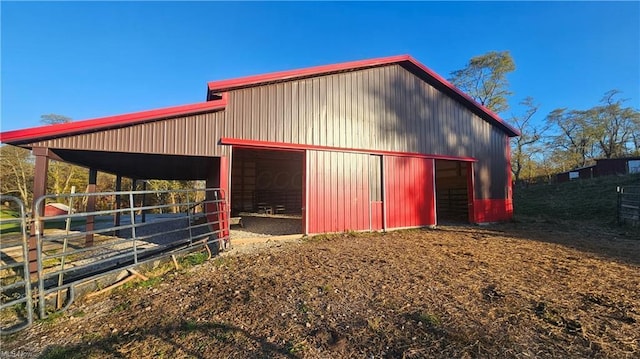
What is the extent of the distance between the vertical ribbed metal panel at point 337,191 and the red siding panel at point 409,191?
3.09 ft

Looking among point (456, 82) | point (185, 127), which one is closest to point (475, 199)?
point (185, 127)

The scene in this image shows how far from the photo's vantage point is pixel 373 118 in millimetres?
9602

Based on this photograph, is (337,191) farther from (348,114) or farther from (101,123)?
(101,123)

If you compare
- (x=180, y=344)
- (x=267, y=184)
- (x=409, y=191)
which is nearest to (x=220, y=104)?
(x=180, y=344)

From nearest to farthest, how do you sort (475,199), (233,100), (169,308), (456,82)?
(169,308), (233,100), (475,199), (456,82)

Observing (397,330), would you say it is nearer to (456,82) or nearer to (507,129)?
(507,129)

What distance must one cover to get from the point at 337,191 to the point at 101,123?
5.84 meters

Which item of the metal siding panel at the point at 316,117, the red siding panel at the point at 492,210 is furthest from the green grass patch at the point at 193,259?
the red siding panel at the point at 492,210

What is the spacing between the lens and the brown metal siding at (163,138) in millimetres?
5832

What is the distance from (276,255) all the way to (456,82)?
28.3 m

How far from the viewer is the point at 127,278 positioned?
4.62m

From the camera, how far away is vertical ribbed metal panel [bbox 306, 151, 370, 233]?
27.5ft

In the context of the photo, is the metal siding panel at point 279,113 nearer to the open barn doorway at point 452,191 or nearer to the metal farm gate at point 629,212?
the open barn doorway at point 452,191

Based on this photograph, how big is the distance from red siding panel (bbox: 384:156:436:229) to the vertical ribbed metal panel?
943mm
